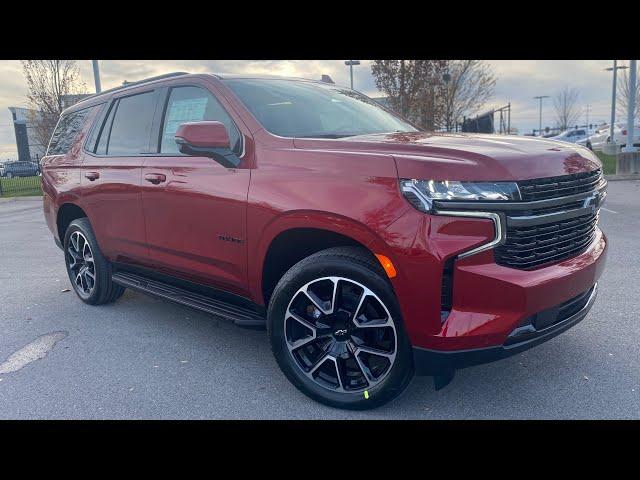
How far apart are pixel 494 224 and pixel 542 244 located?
35 centimetres

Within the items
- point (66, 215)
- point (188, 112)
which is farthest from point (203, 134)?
point (66, 215)

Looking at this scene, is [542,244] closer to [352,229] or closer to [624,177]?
[352,229]

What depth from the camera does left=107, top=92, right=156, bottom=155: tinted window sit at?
13.8 feet

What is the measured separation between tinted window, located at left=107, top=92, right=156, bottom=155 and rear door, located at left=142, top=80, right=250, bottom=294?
0.74 ft

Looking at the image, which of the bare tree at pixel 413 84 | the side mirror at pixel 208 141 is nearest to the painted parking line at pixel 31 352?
the side mirror at pixel 208 141

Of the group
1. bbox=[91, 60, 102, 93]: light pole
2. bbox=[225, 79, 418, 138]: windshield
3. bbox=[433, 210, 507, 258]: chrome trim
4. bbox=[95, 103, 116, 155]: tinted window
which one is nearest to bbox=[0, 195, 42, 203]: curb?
bbox=[91, 60, 102, 93]: light pole

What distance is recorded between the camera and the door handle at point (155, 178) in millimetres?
3801

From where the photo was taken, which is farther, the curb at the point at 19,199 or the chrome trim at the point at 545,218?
the curb at the point at 19,199

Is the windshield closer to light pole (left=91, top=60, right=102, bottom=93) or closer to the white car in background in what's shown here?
light pole (left=91, top=60, right=102, bottom=93)

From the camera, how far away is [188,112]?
3.86m

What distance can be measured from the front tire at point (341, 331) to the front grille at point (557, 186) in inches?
32.1

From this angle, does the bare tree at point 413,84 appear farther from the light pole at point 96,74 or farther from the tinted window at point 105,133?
the tinted window at point 105,133
